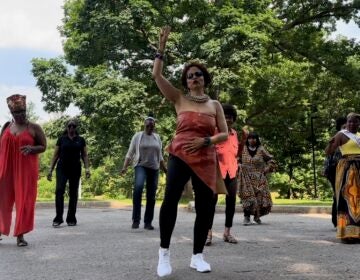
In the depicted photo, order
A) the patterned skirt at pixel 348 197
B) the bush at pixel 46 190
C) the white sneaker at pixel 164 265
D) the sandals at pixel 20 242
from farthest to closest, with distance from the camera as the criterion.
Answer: the bush at pixel 46 190 < the patterned skirt at pixel 348 197 < the sandals at pixel 20 242 < the white sneaker at pixel 164 265

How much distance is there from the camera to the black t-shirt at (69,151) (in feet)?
33.1

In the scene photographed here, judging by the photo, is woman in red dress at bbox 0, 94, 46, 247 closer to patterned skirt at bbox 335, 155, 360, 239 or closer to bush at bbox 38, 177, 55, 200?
patterned skirt at bbox 335, 155, 360, 239

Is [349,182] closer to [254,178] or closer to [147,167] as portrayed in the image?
[254,178]

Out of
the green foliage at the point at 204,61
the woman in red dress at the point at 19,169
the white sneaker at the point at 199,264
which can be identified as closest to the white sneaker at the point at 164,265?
the white sneaker at the point at 199,264

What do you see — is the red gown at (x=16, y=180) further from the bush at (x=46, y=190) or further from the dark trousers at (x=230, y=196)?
the bush at (x=46, y=190)

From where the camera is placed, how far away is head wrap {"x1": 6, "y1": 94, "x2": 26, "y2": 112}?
23.6ft

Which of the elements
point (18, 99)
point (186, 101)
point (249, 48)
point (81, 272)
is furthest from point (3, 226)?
point (249, 48)

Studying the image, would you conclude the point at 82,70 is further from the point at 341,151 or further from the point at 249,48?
the point at 341,151

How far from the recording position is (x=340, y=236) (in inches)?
298

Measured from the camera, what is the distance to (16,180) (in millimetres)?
7203

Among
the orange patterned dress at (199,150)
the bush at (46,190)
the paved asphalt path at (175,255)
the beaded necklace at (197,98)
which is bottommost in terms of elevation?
the paved asphalt path at (175,255)

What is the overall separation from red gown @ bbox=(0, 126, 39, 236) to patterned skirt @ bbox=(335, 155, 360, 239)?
389 cm

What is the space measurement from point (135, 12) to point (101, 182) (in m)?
19.4

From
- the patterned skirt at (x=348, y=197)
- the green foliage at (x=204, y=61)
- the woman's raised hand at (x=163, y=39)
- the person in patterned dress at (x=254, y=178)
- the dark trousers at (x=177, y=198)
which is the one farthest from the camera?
the green foliage at (x=204, y=61)
